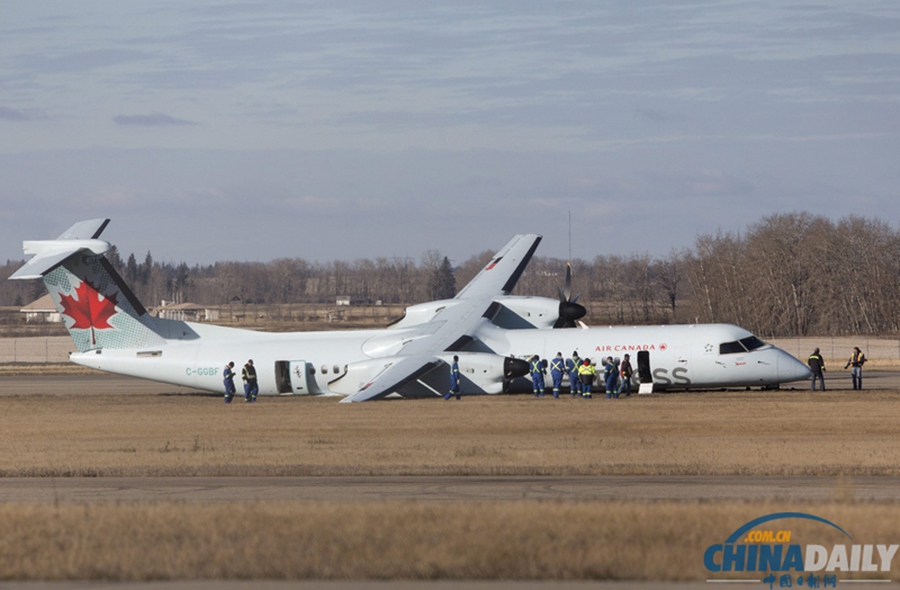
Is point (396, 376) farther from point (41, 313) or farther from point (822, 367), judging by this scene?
point (41, 313)

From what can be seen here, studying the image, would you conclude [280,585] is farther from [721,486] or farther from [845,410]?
[845,410]

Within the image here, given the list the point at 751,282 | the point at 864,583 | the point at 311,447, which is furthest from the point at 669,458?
the point at 751,282

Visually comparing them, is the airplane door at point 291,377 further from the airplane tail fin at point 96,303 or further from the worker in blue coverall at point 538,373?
the worker in blue coverall at point 538,373

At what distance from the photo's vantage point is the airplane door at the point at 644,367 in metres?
34.5

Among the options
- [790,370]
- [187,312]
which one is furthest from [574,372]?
[187,312]

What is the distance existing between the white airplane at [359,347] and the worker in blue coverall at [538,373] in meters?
0.35

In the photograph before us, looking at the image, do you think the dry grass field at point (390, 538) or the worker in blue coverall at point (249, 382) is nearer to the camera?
the dry grass field at point (390, 538)

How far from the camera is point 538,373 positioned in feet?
115

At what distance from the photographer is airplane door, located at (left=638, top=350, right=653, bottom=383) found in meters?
34.5

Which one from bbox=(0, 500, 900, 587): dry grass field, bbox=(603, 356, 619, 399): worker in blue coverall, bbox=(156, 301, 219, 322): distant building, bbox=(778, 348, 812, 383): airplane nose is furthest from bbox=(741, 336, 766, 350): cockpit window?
bbox=(156, 301, 219, 322): distant building

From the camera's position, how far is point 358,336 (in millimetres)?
36188

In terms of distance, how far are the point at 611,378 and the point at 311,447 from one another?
14051 mm

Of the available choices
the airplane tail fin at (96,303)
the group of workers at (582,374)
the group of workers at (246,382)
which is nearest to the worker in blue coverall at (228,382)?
the group of workers at (246,382)

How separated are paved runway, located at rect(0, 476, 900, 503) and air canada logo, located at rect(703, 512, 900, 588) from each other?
339 cm
